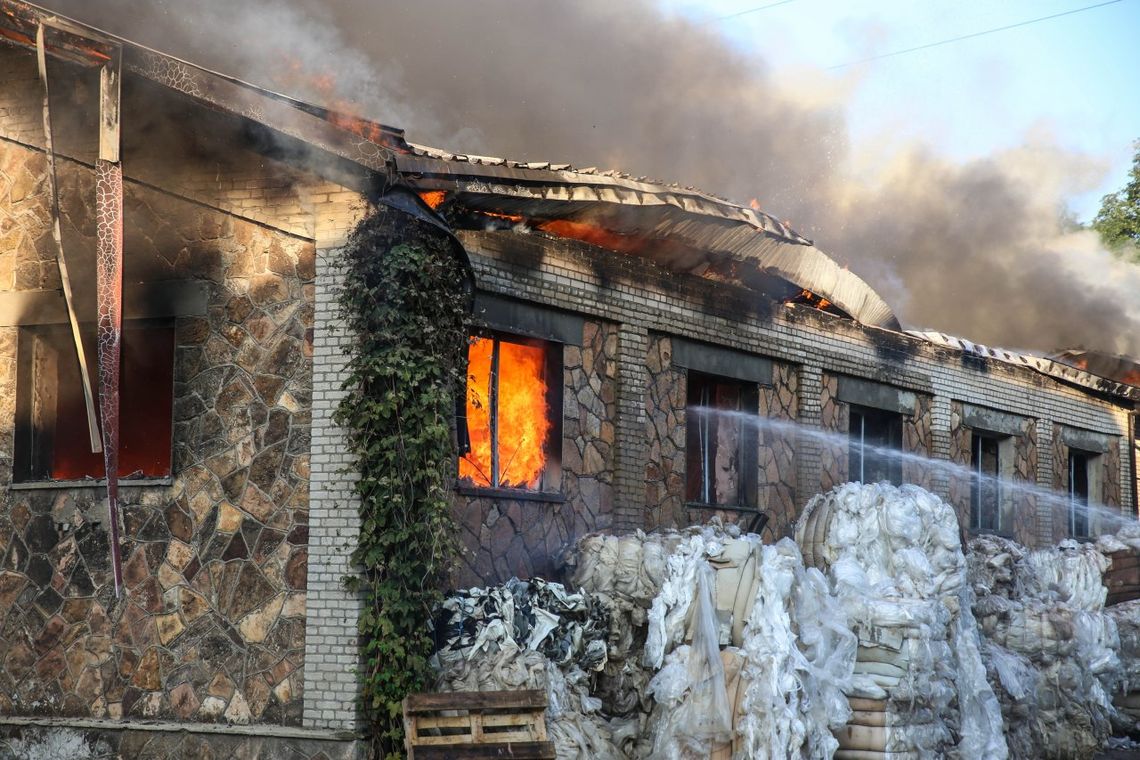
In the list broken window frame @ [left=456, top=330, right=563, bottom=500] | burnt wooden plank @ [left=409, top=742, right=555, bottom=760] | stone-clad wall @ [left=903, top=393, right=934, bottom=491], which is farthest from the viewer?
stone-clad wall @ [left=903, top=393, right=934, bottom=491]

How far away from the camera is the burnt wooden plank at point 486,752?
10.5 m

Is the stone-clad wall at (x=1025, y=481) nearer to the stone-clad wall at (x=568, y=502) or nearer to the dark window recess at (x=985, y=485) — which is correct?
the dark window recess at (x=985, y=485)

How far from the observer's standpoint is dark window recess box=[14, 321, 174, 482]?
1296 centimetres

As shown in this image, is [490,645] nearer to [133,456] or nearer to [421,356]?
[421,356]

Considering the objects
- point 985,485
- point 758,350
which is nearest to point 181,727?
point 758,350

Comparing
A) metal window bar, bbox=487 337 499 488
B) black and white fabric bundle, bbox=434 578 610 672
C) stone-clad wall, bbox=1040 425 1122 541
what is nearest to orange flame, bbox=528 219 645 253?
metal window bar, bbox=487 337 499 488

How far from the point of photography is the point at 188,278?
12.5 m

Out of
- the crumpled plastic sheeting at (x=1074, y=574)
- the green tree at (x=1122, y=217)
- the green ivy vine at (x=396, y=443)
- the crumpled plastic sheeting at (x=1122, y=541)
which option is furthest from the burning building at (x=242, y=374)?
the green tree at (x=1122, y=217)

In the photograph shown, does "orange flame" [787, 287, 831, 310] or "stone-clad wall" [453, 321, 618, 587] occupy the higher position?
"orange flame" [787, 287, 831, 310]

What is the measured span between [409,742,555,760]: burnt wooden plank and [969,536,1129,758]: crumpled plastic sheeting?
6.02 metres

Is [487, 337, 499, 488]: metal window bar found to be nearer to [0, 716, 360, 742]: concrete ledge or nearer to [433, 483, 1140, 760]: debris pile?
[433, 483, 1140, 760]: debris pile

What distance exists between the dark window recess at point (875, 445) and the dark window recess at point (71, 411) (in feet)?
30.5

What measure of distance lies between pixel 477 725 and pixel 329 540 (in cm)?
195

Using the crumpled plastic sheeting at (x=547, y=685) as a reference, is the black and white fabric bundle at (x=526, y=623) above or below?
above
